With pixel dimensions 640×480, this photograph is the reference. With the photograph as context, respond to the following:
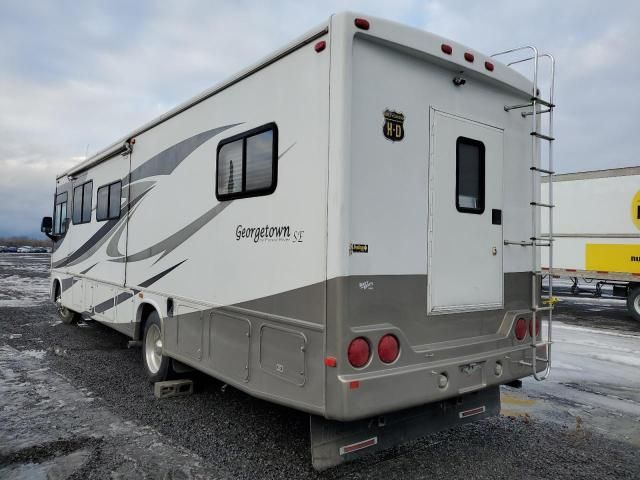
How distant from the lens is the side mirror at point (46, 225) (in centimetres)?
1093

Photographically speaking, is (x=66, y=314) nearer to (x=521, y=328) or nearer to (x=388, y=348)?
(x=388, y=348)

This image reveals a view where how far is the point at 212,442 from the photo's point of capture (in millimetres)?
4188

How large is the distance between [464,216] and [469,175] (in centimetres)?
35

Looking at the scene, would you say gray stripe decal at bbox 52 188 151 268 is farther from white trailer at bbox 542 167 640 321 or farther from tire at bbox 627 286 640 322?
tire at bbox 627 286 640 322

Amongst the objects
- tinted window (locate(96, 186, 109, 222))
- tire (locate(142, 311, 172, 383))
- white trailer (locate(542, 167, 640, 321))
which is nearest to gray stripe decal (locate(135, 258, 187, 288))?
tire (locate(142, 311, 172, 383))

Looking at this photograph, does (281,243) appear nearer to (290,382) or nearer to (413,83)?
(290,382)

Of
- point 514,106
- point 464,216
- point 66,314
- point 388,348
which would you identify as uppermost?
point 514,106

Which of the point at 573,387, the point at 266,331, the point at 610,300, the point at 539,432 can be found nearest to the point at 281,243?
the point at 266,331

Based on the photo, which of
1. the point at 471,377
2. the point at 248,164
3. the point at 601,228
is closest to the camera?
the point at 471,377

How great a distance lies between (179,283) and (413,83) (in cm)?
296

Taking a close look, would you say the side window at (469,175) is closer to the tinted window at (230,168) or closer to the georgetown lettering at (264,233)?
the georgetown lettering at (264,233)

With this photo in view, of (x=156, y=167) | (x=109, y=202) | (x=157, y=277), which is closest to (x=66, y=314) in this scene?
(x=109, y=202)

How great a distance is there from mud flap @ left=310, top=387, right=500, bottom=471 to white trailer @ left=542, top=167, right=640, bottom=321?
8041mm

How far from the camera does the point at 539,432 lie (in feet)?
14.9
